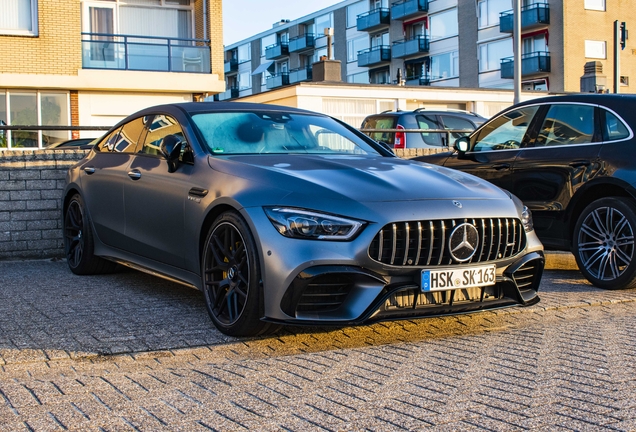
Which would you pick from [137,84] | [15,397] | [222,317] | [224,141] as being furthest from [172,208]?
[137,84]

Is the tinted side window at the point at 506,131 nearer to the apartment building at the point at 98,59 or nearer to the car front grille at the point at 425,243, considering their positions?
the car front grille at the point at 425,243

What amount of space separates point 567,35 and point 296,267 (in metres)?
46.8

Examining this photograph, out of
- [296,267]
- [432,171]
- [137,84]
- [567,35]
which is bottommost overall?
[296,267]

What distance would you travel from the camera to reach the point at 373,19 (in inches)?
2467

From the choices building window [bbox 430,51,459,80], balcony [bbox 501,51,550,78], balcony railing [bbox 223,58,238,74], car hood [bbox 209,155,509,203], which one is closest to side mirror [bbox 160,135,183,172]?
car hood [bbox 209,155,509,203]

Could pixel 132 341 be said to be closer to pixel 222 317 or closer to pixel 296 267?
pixel 222 317

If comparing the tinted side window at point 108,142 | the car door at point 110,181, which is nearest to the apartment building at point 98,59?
the tinted side window at point 108,142

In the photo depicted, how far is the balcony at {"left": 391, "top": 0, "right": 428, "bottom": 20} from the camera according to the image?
189 feet

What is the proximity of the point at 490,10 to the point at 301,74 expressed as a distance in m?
26.4

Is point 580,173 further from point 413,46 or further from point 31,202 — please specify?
point 413,46

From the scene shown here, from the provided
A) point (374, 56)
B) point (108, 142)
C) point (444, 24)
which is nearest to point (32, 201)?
point (108, 142)

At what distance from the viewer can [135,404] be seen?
384cm

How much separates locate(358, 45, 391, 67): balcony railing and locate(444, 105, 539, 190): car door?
54014 mm

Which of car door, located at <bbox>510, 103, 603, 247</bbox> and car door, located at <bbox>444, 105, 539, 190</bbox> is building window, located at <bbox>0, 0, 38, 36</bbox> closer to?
car door, located at <bbox>444, 105, 539, 190</bbox>
